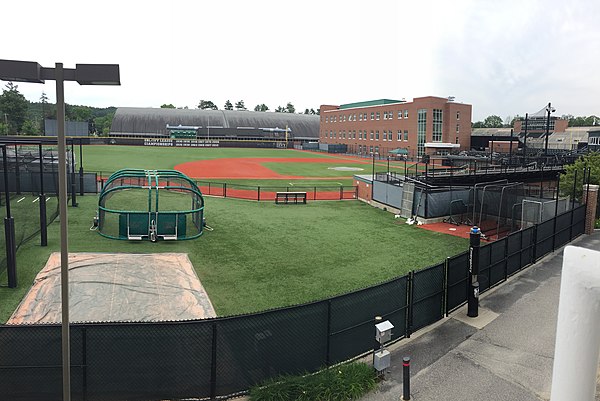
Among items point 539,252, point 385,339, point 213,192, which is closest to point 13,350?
point 385,339

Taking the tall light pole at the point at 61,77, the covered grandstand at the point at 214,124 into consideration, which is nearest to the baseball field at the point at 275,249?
the tall light pole at the point at 61,77

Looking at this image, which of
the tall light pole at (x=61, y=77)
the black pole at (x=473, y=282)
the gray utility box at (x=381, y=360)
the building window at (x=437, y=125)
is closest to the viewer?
the tall light pole at (x=61, y=77)

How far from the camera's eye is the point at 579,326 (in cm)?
409

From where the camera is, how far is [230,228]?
2381 centimetres

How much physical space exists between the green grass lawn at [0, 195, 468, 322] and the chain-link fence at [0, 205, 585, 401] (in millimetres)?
4014

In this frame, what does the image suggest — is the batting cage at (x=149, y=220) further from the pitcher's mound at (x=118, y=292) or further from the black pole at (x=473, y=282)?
the black pole at (x=473, y=282)

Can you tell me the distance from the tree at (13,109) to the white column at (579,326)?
6062 inches

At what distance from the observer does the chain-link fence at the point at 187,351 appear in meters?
7.64

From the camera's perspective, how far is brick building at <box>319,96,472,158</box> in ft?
268

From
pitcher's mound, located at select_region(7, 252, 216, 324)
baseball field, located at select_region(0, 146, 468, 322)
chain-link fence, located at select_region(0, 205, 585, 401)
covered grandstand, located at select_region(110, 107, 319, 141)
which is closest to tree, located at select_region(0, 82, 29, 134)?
covered grandstand, located at select_region(110, 107, 319, 141)

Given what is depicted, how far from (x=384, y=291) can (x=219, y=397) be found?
4.25 meters

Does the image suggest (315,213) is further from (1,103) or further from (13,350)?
(1,103)

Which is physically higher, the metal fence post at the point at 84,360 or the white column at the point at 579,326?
the white column at the point at 579,326

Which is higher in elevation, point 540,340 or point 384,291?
point 384,291
